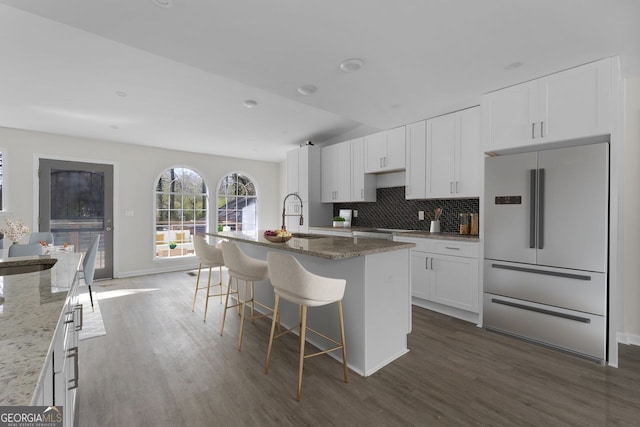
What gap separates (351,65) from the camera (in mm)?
2629

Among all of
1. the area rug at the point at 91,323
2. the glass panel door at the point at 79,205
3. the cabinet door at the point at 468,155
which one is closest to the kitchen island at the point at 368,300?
the cabinet door at the point at 468,155

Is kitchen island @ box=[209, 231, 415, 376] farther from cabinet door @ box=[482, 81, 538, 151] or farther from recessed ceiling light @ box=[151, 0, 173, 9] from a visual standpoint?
recessed ceiling light @ box=[151, 0, 173, 9]

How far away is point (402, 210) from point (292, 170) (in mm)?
2576

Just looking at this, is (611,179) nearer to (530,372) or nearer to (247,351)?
(530,372)

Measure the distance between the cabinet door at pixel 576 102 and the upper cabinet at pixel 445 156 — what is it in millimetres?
730

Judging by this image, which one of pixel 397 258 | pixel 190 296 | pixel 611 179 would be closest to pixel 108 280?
pixel 190 296

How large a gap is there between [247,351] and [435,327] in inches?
78.0

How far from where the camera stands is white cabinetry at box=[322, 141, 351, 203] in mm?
5320

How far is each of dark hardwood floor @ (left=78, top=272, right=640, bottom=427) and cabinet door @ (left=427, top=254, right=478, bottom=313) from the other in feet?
1.27

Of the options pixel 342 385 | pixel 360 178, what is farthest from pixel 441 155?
pixel 342 385

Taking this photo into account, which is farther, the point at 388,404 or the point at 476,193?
the point at 476,193

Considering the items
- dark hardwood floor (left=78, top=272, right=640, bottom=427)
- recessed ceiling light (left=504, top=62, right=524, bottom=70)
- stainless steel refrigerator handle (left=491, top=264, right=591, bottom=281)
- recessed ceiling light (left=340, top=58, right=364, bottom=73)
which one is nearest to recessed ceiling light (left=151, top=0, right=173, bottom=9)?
recessed ceiling light (left=340, top=58, right=364, bottom=73)

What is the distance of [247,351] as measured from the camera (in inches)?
101

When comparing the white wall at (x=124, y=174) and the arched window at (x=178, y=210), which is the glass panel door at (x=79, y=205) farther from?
the arched window at (x=178, y=210)
